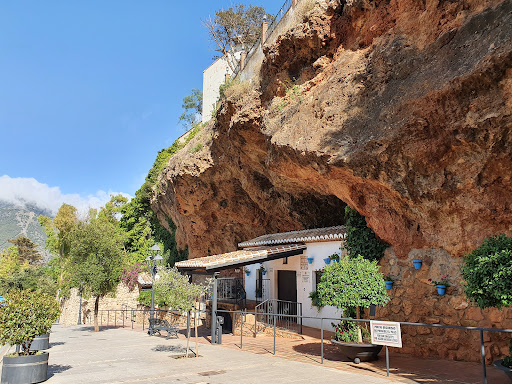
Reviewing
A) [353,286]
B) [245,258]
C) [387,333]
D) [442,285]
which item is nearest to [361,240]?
[353,286]

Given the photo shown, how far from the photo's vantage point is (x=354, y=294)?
8945mm

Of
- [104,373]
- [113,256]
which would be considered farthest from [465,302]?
[113,256]

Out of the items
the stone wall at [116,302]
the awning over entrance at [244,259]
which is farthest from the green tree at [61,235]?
the awning over entrance at [244,259]

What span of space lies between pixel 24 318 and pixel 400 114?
9.27m

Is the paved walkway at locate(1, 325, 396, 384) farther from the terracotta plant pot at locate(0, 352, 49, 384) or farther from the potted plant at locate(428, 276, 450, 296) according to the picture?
the potted plant at locate(428, 276, 450, 296)

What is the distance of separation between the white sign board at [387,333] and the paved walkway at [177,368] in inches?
28.4

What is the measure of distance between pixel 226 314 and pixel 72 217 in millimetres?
31240

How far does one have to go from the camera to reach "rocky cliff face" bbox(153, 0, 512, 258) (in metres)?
8.09

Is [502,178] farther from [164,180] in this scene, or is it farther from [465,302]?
[164,180]

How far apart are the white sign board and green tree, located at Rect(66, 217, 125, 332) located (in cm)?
1415

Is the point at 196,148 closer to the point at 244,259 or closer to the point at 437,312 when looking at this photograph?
the point at 244,259

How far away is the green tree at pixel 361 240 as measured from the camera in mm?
A: 10984

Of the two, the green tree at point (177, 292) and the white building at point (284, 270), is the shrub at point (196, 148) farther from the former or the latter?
the green tree at point (177, 292)

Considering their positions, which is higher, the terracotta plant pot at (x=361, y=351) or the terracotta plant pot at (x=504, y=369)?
the terracotta plant pot at (x=504, y=369)
